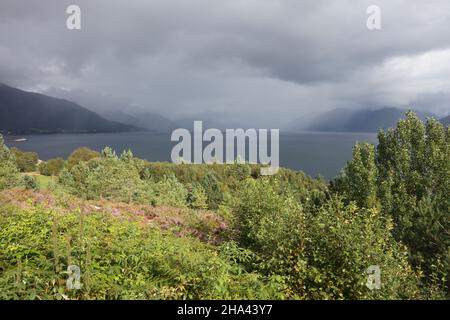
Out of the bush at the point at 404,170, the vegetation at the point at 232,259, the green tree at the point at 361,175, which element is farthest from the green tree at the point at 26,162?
the vegetation at the point at 232,259

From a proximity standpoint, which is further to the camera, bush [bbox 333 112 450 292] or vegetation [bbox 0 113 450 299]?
bush [bbox 333 112 450 292]

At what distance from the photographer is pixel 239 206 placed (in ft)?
39.7

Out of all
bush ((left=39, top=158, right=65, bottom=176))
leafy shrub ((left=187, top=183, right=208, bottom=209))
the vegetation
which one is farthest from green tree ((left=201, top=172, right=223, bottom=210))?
the vegetation

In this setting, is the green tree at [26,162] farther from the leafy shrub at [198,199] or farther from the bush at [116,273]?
the bush at [116,273]

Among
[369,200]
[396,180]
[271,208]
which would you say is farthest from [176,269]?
[396,180]

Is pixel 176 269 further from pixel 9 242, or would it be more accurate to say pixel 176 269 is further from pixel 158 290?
pixel 9 242

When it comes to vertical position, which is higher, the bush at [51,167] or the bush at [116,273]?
the bush at [116,273]

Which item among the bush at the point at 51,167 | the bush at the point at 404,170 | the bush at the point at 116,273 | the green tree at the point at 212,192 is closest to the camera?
the bush at the point at 116,273

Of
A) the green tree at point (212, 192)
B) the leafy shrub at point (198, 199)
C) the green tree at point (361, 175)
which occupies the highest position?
the green tree at point (361, 175)

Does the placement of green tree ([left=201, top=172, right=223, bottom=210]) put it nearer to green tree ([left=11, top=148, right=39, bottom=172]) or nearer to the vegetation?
the vegetation

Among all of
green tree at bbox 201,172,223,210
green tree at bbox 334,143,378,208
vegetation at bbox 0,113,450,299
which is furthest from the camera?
green tree at bbox 201,172,223,210

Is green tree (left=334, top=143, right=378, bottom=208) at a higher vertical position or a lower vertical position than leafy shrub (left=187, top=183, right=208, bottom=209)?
higher

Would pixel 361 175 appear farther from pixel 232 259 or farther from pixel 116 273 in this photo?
pixel 116 273
